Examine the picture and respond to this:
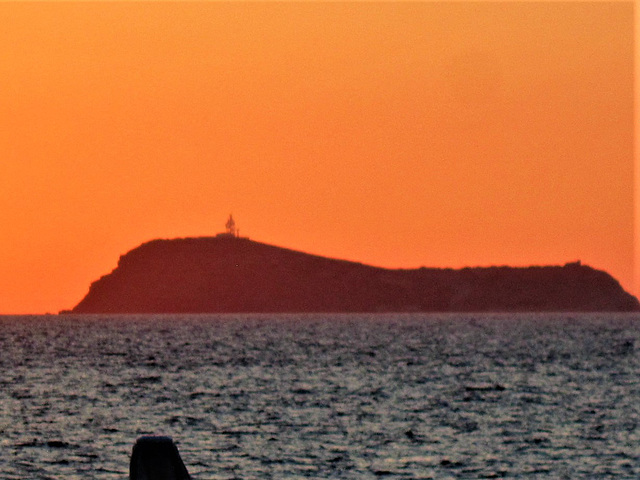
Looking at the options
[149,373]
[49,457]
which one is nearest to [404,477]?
[49,457]

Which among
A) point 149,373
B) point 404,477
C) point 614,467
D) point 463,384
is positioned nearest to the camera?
point 404,477

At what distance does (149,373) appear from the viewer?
82.3m

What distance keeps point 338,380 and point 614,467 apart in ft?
128

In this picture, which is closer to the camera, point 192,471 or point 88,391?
point 192,471

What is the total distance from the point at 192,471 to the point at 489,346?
102733 mm

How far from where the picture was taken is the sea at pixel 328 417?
116ft

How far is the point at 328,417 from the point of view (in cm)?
4869

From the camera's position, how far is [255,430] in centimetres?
4409

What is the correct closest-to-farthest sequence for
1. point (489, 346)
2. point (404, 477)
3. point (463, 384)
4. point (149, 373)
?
point (404, 477), point (463, 384), point (149, 373), point (489, 346)

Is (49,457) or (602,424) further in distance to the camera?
(602,424)

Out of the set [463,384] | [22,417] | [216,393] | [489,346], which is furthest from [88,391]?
[489,346]

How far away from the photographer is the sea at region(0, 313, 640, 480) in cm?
3525

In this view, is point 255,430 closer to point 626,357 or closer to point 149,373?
point 149,373

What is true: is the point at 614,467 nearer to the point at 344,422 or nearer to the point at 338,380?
the point at 344,422
